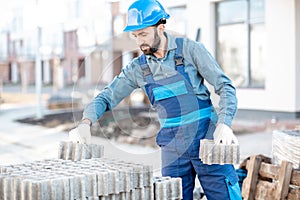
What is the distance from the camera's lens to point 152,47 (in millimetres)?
3576

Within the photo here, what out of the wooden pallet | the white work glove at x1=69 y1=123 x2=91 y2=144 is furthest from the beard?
the wooden pallet

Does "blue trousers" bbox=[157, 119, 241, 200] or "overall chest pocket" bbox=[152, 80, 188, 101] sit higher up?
"overall chest pocket" bbox=[152, 80, 188, 101]

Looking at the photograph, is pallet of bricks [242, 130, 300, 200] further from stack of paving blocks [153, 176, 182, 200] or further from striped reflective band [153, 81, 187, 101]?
stack of paving blocks [153, 176, 182, 200]

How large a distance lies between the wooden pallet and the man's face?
1983 millimetres

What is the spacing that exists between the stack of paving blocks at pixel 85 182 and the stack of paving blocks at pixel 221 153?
0.26 m

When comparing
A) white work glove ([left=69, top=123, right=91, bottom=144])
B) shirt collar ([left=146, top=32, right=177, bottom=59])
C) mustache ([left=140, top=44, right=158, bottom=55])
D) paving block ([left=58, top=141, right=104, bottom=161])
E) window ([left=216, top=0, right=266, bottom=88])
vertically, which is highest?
window ([left=216, top=0, right=266, bottom=88])

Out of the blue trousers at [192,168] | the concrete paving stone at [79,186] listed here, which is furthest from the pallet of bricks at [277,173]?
the concrete paving stone at [79,186]

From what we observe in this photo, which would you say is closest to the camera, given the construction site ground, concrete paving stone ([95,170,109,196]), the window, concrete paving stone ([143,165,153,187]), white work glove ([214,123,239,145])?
concrete paving stone ([95,170,109,196])

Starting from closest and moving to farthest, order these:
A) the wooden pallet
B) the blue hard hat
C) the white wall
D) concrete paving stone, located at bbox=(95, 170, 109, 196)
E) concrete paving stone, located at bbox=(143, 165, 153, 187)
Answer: concrete paving stone, located at bbox=(95, 170, 109, 196), concrete paving stone, located at bbox=(143, 165, 153, 187), the blue hard hat, the wooden pallet, the white wall

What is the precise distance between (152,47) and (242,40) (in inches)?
498

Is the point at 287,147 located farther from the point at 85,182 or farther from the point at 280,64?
the point at 280,64

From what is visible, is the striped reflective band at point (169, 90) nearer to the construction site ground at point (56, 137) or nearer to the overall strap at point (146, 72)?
the overall strap at point (146, 72)

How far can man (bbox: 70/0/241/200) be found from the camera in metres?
3.48

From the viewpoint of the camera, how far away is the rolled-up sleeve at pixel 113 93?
3.70m
